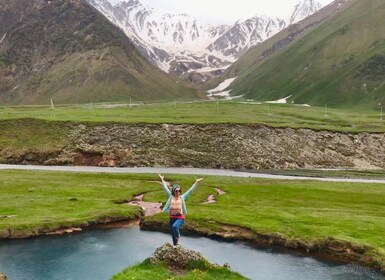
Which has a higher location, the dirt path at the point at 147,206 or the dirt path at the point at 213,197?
the dirt path at the point at 147,206

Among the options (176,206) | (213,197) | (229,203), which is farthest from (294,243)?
(213,197)

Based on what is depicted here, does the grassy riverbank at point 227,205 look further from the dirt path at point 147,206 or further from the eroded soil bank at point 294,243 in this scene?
the dirt path at point 147,206

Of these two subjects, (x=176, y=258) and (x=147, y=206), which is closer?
(x=176, y=258)

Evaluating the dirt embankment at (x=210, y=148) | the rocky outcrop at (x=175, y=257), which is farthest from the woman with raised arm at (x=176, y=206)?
the dirt embankment at (x=210, y=148)

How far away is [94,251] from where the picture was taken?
57344 mm

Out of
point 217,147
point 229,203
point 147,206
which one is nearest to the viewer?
point 147,206

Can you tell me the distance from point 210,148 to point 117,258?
304 ft

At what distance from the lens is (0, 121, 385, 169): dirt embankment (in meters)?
140

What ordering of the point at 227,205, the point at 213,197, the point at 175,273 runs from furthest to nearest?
1. the point at 213,197
2. the point at 227,205
3. the point at 175,273

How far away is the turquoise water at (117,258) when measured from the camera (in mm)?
50250

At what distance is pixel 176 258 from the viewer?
42.2m

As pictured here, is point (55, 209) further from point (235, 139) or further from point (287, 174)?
point (235, 139)

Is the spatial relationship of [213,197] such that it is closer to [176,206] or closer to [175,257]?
[175,257]

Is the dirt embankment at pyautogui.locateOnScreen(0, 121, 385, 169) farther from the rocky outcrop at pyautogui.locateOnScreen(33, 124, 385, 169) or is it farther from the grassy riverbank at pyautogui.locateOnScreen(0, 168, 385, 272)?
the grassy riverbank at pyautogui.locateOnScreen(0, 168, 385, 272)
